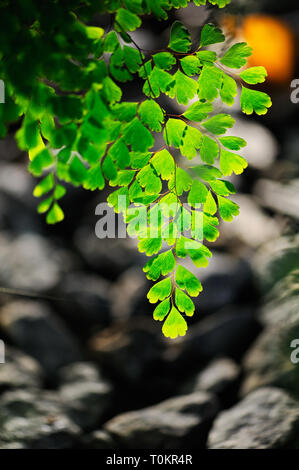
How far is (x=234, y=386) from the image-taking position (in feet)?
11.8

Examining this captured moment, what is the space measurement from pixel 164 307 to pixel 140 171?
0.59 m

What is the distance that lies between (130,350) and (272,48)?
24.2 ft

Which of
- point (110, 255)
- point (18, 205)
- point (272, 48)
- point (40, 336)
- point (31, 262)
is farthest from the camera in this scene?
point (272, 48)

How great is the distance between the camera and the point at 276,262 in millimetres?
3471

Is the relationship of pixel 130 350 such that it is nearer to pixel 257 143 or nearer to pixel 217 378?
pixel 217 378

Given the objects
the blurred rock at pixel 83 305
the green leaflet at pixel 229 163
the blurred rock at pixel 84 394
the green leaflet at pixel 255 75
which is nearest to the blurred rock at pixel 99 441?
the blurred rock at pixel 84 394

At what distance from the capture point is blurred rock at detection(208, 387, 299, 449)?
2.54 metres

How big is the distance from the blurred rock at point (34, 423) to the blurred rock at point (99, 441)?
0.10 meters

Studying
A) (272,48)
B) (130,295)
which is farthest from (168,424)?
(272,48)

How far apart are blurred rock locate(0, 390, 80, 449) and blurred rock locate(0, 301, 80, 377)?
84 centimetres

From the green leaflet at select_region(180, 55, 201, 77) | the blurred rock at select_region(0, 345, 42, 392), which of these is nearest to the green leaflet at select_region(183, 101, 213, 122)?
the green leaflet at select_region(180, 55, 201, 77)

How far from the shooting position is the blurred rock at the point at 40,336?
4207 millimetres

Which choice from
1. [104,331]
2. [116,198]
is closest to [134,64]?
[116,198]

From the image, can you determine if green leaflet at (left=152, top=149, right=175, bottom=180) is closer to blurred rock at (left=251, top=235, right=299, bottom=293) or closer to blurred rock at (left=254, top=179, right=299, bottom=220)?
blurred rock at (left=251, top=235, right=299, bottom=293)
